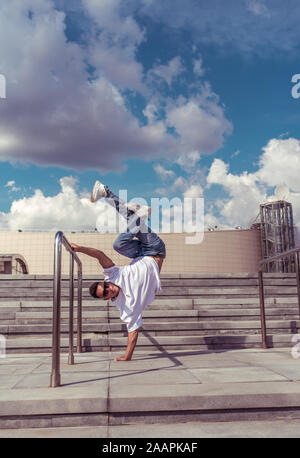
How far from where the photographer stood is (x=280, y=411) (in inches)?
94.3

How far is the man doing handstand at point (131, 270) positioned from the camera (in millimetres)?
4043

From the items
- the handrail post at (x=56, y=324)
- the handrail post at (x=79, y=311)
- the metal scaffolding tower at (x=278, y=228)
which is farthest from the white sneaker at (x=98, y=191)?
the metal scaffolding tower at (x=278, y=228)

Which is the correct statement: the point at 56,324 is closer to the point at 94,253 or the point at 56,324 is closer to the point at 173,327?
the point at 94,253

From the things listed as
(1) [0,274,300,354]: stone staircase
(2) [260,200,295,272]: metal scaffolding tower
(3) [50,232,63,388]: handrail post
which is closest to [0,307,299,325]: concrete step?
(1) [0,274,300,354]: stone staircase

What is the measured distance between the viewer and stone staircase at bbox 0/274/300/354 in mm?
5191

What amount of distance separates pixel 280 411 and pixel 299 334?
3.42 m

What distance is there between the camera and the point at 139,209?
14.1ft

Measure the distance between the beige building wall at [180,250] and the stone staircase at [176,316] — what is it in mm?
30025

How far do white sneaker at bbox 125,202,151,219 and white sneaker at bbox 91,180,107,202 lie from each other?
305mm

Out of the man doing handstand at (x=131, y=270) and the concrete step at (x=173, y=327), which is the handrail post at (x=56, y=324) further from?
the concrete step at (x=173, y=327)

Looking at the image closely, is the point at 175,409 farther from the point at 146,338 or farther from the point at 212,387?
the point at 146,338

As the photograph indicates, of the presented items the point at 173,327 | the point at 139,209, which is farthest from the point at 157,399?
the point at 173,327

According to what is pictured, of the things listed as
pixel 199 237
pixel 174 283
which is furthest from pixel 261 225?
pixel 174 283

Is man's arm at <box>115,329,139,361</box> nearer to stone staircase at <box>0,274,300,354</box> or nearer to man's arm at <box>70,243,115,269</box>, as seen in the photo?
man's arm at <box>70,243,115,269</box>
